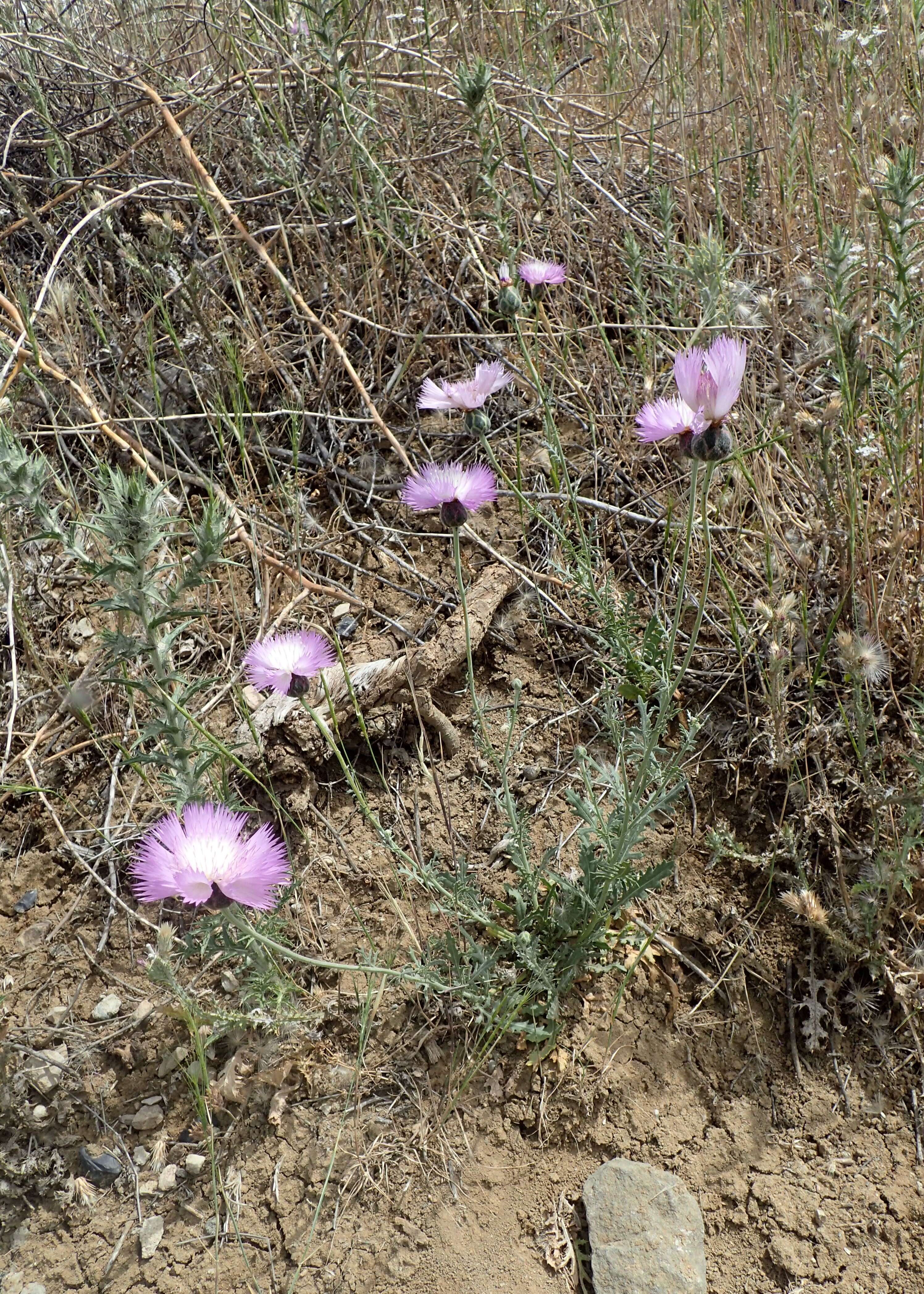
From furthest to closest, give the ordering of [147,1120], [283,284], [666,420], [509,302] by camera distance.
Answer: [283,284], [509,302], [147,1120], [666,420]

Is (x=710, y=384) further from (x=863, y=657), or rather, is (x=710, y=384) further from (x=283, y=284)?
(x=283, y=284)

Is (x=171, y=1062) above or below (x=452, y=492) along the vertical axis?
below

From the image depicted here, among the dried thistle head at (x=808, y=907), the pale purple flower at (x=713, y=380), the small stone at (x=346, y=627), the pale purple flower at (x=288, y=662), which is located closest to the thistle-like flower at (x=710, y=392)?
the pale purple flower at (x=713, y=380)

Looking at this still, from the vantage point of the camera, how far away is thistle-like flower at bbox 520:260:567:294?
99.1 inches

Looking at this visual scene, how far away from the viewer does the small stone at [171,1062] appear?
197cm

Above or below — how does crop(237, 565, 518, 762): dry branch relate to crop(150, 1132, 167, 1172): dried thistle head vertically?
above

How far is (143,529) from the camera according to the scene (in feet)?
5.47

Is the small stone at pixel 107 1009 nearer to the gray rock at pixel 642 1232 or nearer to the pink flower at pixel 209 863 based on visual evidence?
the pink flower at pixel 209 863

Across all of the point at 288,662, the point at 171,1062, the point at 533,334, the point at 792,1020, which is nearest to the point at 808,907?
the point at 792,1020

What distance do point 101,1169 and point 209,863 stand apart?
A: 0.85 meters

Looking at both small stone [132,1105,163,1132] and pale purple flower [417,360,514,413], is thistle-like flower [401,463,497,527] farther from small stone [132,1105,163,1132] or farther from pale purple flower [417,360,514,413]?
small stone [132,1105,163,1132]

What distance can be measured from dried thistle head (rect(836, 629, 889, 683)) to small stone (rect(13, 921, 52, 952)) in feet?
6.44

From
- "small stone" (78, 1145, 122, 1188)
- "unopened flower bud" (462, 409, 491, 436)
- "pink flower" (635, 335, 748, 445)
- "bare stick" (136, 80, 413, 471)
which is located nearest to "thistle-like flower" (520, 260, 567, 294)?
"bare stick" (136, 80, 413, 471)

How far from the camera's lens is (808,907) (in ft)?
6.10
